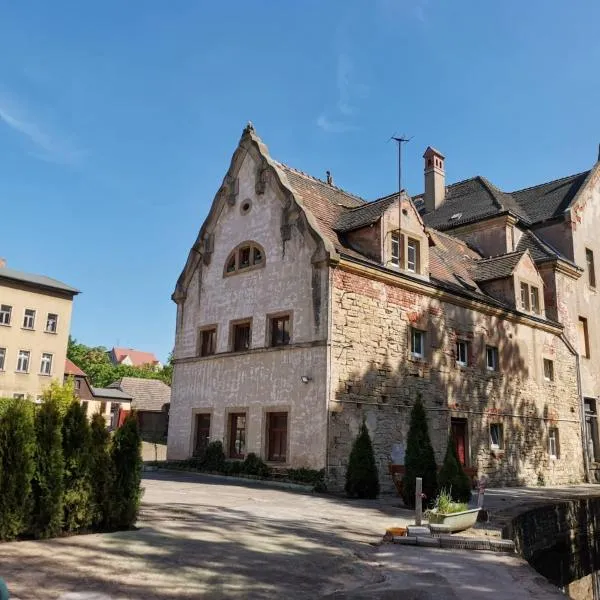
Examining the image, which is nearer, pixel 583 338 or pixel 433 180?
pixel 583 338

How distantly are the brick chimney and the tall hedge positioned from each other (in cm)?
2897

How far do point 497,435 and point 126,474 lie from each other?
60.7 feet

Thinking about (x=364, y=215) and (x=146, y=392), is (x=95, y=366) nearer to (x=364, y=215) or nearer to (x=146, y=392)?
(x=146, y=392)

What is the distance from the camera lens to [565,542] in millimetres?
16469

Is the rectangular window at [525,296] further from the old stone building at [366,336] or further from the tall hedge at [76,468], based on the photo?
the tall hedge at [76,468]

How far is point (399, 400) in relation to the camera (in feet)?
63.7

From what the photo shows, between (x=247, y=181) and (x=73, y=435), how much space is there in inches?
619

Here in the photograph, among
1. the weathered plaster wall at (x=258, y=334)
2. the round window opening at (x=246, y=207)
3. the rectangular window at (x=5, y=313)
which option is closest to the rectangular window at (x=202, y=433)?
the weathered plaster wall at (x=258, y=334)

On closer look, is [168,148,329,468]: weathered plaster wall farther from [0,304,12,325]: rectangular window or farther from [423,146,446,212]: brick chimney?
[0,304,12,325]: rectangular window

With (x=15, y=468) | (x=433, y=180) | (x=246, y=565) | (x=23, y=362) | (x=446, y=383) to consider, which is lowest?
(x=246, y=565)

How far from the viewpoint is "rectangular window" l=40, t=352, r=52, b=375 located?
47531 millimetres

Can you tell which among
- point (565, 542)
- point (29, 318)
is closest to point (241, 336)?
point (565, 542)

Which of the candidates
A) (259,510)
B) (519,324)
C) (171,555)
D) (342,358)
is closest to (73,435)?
(171,555)

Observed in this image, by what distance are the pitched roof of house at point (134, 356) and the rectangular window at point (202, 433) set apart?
113694mm
